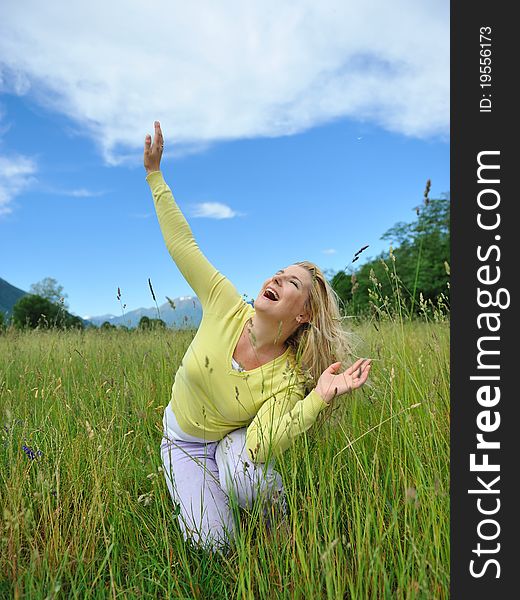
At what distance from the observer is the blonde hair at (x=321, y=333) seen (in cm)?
269

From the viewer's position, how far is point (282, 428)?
2.30 m

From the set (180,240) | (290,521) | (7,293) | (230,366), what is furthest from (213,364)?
(7,293)

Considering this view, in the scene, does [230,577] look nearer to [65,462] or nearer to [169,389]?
[65,462]

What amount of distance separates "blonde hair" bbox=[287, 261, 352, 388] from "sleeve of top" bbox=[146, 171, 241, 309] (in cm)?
46

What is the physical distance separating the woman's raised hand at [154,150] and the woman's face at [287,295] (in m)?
0.89

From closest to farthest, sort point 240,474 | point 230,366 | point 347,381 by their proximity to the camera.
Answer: point 347,381
point 240,474
point 230,366

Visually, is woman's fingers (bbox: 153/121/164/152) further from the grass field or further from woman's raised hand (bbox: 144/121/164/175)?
the grass field

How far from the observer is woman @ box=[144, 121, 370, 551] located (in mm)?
2500

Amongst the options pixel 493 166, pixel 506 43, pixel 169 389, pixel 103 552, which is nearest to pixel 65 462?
pixel 103 552

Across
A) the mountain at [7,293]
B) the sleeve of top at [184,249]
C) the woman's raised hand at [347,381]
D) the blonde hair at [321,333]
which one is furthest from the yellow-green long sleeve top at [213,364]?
the mountain at [7,293]

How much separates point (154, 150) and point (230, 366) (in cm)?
122

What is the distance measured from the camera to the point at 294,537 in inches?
75.2

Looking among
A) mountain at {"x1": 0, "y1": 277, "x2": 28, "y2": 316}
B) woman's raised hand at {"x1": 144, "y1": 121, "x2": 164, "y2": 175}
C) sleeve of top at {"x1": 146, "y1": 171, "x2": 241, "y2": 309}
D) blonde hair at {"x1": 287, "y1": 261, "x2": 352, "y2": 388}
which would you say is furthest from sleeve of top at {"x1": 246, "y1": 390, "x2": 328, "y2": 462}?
mountain at {"x1": 0, "y1": 277, "x2": 28, "y2": 316}

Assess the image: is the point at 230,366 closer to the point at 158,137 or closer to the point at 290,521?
the point at 290,521
